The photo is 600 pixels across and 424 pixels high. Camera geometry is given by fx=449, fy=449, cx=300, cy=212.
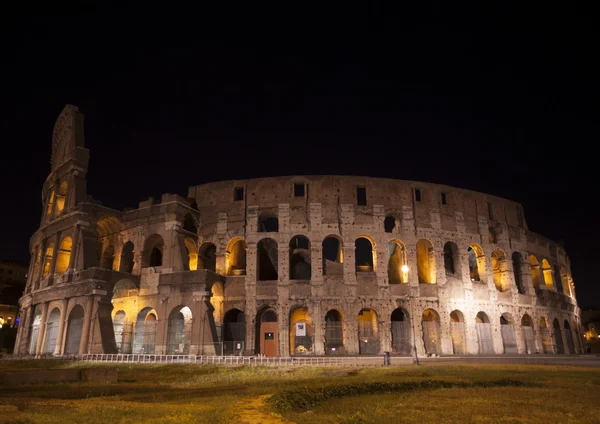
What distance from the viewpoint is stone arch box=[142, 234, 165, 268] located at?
33.2 metres

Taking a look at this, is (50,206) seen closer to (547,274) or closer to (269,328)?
(269,328)

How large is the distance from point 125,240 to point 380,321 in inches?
788

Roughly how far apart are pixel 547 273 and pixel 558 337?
5717 mm

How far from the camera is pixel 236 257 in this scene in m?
34.3

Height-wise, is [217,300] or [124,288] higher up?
[124,288]

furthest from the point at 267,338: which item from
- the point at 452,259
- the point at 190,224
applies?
the point at 452,259

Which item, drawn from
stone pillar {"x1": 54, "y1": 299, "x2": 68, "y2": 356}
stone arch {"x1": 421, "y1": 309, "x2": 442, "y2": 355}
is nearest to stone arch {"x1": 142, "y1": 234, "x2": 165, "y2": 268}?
stone pillar {"x1": 54, "y1": 299, "x2": 68, "y2": 356}

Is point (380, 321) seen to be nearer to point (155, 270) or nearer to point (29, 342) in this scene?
point (155, 270)

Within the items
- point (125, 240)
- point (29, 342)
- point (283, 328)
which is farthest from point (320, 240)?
point (29, 342)

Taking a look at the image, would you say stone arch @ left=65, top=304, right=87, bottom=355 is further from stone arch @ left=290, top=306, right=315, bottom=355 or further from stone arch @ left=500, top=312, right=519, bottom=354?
stone arch @ left=500, top=312, right=519, bottom=354

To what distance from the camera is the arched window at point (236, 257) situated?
33125 millimetres

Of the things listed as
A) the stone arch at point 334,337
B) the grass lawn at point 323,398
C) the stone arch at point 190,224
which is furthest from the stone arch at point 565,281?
the stone arch at point 190,224

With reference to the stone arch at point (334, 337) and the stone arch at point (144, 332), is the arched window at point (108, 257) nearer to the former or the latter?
the stone arch at point (144, 332)

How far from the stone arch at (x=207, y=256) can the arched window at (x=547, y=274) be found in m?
29.9
